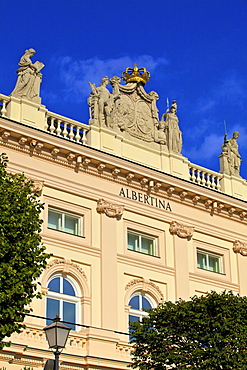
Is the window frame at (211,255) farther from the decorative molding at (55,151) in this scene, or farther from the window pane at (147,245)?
the decorative molding at (55,151)

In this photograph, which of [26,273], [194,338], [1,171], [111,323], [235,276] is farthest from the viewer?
[235,276]

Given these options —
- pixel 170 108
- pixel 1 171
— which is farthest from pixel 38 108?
pixel 1 171

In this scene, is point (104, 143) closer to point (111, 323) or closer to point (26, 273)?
point (111, 323)

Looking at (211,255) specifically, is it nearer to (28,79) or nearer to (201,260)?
(201,260)

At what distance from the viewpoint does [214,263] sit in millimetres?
34500

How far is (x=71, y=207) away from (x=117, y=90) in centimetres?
599

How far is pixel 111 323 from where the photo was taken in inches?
1152

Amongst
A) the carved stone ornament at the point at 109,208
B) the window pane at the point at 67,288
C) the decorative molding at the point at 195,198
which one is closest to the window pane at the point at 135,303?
the window pane at the point at 67,288

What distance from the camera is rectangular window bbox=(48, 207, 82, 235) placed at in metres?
29.6

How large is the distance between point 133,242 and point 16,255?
41.9 feet

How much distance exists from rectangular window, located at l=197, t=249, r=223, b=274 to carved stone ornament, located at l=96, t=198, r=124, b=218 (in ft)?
14.7

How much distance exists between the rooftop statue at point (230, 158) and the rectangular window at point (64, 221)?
8951 mm

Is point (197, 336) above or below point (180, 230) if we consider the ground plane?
below

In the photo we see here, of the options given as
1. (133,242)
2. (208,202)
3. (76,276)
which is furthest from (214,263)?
(76,276)
